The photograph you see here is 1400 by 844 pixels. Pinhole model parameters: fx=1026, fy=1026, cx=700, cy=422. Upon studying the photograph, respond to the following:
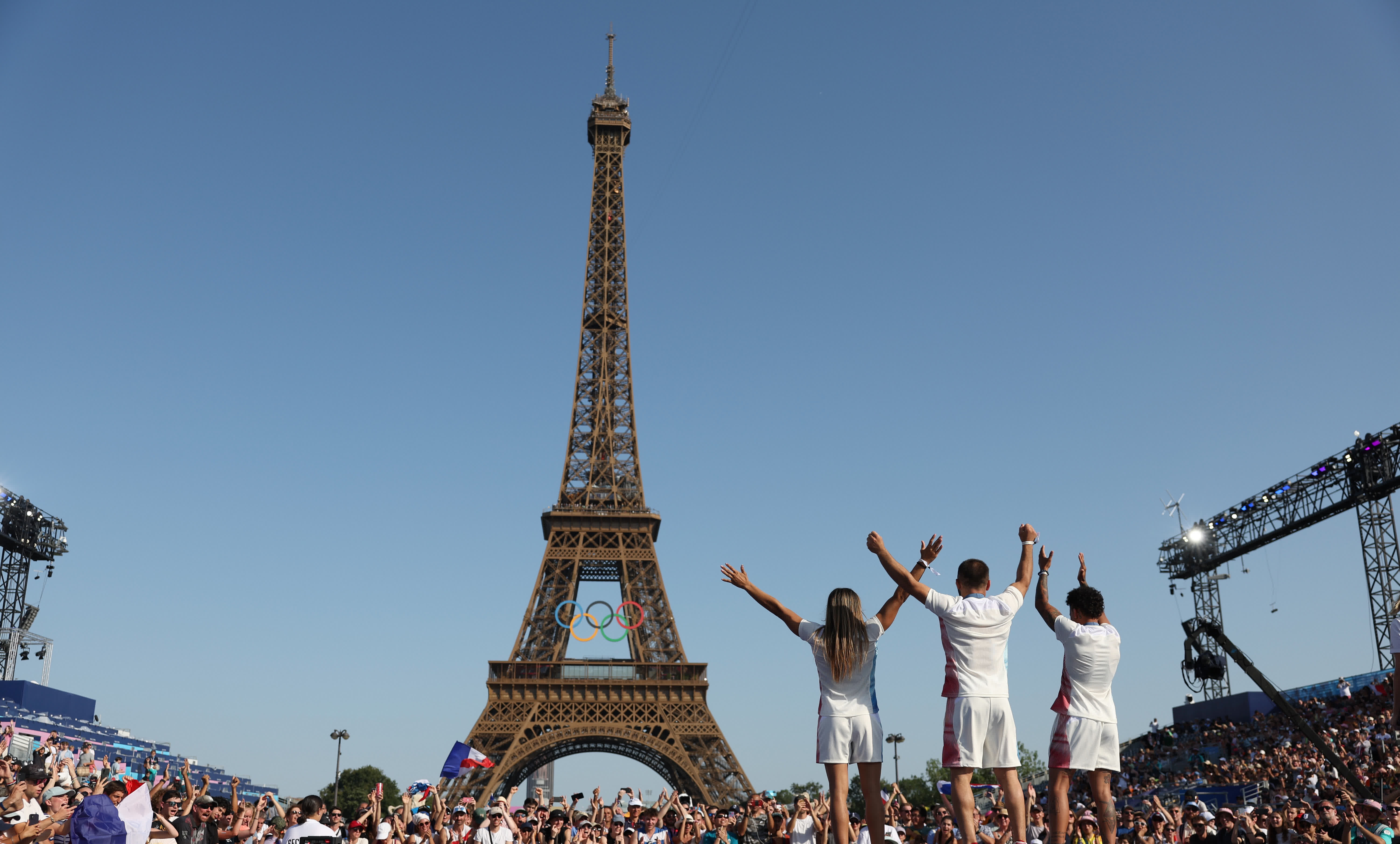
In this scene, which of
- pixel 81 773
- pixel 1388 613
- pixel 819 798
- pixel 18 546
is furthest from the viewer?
pixel 18 546

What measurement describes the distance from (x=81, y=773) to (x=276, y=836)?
1085 cm

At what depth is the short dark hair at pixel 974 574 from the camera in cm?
698

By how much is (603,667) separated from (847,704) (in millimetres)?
46494

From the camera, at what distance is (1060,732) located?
281 inches

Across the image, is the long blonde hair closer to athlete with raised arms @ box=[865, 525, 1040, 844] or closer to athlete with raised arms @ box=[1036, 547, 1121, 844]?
athlete with raised arms @ box=[865, 525, 1040, 844]

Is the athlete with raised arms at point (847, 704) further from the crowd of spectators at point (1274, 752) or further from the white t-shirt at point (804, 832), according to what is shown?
the crowd of spectators at point (1274, 752)

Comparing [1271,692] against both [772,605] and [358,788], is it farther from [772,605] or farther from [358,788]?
[358,788]

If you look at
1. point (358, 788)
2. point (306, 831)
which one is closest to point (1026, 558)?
point (306, 831)

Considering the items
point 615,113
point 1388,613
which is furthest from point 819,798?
point 615,113

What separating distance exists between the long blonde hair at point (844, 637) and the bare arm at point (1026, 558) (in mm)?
1110

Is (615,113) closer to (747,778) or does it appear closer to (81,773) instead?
(747,778)

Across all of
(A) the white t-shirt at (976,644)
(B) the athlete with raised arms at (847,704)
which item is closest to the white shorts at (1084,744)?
(A) the white t-shirt at (976,644)

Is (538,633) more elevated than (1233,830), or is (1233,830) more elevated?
(538,633)

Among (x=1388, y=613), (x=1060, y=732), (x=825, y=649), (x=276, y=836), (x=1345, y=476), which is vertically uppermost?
(x=1345, y=476)
